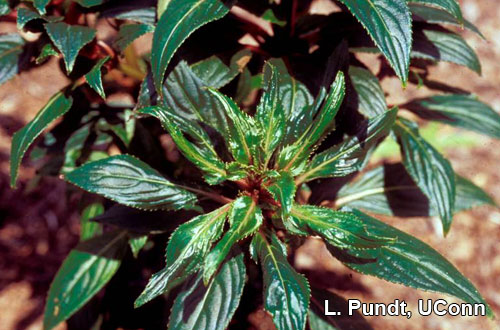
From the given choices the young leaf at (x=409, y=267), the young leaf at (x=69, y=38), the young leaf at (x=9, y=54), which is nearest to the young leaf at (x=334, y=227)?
the young leaf at (x=409, y=267)

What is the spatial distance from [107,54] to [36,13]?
28 centimetres

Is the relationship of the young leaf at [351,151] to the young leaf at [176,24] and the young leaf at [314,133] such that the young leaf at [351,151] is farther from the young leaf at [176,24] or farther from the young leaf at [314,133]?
the young leaf at [176,24]

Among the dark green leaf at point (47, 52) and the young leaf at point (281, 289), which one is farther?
the dark green leaf at point (47, 52)

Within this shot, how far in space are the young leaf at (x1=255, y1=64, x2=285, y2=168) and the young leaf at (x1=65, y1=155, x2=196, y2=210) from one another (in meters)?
0.26

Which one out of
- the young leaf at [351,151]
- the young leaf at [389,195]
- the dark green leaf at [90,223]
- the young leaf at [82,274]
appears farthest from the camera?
the dark green leaf at [90,223]

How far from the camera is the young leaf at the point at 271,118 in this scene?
4.08 feet

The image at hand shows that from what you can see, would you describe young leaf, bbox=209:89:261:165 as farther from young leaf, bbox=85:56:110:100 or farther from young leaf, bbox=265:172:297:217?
young leaf, bbox=85:56:110:100

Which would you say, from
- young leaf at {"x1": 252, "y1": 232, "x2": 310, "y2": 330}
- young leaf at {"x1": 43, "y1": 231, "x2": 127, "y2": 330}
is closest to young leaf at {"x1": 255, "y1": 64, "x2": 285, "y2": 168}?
young leaf at {"x1": 252, "y1": 232, "x2": 310, "y2": 330}

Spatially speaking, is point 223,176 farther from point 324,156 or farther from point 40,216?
point 40,216

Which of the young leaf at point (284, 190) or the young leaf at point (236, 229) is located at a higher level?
the young leaf at point (284, 190)

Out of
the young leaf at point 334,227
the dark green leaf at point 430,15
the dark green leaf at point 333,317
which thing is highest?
the dark green leaf at point 430,15

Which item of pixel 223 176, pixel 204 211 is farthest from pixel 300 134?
pixel 204 211

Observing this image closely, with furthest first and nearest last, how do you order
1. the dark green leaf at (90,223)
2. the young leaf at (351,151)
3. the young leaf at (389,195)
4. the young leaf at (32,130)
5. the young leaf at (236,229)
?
the dark green leaf at (90,223) < the young leaf at (389,195) < the young leaf at (32,130) < the young leaf at (351,151) < the young leaf at (236,229)

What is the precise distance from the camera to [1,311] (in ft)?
7.43
